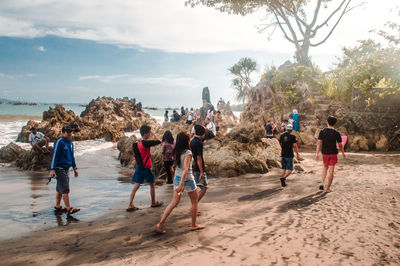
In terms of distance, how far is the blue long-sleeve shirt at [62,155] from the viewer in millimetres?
5086

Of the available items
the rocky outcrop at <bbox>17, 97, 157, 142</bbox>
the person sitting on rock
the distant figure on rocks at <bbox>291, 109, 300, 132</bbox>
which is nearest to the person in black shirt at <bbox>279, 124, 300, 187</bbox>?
the person sitting on rock

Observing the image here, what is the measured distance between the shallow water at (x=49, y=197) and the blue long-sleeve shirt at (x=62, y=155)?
1034 millimetres

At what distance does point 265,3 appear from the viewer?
2053cm

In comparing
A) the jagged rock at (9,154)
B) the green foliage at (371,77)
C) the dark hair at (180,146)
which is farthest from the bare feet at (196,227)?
the green foliage at (371,77)

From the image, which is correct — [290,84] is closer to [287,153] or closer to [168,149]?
[287,153]

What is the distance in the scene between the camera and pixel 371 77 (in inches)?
541

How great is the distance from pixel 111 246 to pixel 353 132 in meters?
14.2

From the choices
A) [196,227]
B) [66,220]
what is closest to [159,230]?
[196,227]

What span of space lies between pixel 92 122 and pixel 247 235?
22562 mm

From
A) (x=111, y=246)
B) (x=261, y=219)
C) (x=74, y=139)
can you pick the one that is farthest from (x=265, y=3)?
(x=111, y=246)

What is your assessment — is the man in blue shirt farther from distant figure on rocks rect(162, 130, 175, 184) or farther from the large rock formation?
the large rock formation

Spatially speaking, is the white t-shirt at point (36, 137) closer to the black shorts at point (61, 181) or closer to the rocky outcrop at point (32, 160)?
the rocky outcrop at point (32, 160)

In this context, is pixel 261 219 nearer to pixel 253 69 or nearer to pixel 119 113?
pixel 119 113

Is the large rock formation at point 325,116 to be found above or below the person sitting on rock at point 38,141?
above
